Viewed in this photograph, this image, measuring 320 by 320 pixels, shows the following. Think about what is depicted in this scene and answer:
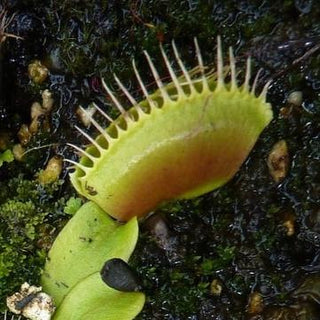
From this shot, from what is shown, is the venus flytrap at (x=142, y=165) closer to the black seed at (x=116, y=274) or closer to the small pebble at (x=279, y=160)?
the black seed at (x=116, y=274)

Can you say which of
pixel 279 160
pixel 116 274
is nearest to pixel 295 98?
pixel 279 160

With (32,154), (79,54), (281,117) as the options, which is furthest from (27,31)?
(281,117)

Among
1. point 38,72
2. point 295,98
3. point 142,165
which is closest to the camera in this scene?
point 142,165

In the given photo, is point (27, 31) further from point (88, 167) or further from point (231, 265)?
point (231, 265)

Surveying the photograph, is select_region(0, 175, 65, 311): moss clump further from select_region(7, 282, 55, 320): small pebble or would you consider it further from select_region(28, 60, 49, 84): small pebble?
select_region(28, 60, 49, 84): small pebble

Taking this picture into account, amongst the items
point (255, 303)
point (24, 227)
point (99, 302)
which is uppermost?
point (24, 227)

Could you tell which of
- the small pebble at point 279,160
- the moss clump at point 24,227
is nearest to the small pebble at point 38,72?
the moss clump at point 24,227

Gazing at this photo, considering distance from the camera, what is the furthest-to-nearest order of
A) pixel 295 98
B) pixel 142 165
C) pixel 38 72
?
1. pixel 38 72
2. pixel 295 98
3. pixel 142 165

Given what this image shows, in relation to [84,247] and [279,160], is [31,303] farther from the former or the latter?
[279,160]
